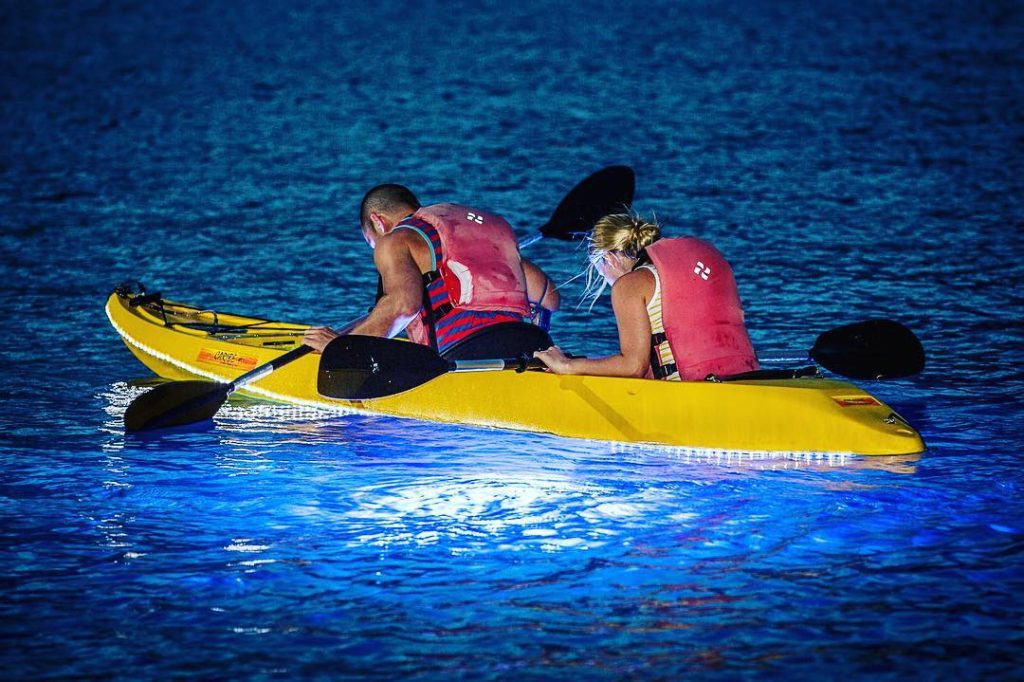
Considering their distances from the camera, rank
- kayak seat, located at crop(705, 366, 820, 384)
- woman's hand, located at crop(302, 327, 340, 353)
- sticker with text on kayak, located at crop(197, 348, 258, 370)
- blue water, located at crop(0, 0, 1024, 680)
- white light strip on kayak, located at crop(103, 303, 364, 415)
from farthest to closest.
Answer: sticker with text on kayak, located at crop(197, 348, 258, 370), white light strip on kayak, located at crop(103, 303, 364, 415), woman's hand, located at crop(302, 327, 340, 353), kayak seat, located at crop(705, 366, 820, 384), blue water, located at crop(0, 0, 1024, 680)

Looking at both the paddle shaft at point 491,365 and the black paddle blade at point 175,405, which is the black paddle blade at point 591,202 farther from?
the black paddle blade at point 175,405

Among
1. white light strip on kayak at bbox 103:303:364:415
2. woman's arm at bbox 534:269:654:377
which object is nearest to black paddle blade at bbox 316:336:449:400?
white light strip on kayak at bbox 103:303:364:415

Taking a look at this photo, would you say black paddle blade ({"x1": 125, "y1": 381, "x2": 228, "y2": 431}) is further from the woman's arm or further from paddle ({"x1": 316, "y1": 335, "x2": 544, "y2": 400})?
the woman's arm

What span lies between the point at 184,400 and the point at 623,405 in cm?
199

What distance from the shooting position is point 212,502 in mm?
5980

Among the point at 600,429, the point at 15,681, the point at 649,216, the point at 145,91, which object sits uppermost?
the point at 145,91

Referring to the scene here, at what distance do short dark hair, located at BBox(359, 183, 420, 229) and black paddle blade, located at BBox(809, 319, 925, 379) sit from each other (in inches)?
76.6

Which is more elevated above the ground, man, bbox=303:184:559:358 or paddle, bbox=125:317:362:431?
man, bbox=303:184:559:358

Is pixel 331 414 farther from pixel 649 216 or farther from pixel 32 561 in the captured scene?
pixel 649 216

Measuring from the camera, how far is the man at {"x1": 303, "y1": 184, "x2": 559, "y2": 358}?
22.5 feet

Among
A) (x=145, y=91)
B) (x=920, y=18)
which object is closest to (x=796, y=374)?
(x=145, y=91)

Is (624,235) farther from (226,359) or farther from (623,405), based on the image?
(226,359)

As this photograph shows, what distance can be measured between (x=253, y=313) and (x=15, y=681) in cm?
548

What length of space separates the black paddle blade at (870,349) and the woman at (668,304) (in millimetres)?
349
